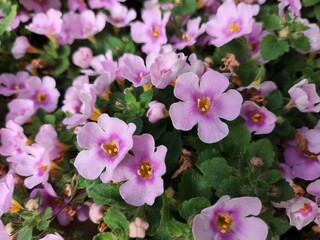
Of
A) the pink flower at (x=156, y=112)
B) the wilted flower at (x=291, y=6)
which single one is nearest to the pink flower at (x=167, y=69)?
the pink flower at (x=156, y=112)

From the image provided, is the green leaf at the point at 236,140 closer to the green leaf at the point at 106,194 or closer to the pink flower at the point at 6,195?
the green leaf at the point at 106,194

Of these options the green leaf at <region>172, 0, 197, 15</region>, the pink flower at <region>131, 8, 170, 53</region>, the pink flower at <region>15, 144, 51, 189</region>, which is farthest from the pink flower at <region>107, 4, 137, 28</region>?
the pink flower at <region>15, 144, 51, 189</region>

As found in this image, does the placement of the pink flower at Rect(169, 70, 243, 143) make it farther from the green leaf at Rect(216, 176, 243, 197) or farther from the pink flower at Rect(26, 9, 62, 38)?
the pink flower at Rect(26, 9, 62, 38)

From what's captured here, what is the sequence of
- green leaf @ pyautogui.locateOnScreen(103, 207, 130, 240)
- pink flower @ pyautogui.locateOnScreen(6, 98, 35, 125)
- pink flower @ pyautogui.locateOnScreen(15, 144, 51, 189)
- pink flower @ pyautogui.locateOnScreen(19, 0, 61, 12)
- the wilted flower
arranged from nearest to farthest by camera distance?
green leaf @ pyautogui.locateOnScreen(103, 207, 130, 240) → pink flower @ pyautogui.locateOnScreen(15, 144, 51, 189) → the wilted flower → pink flower @ pyautogui.locateOnScreen(6, 98, 35, 125) → pink flower @ pyautogui.locateOnScreen(19, 0, 61, 12)

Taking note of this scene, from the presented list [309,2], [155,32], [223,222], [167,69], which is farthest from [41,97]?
[309,2]

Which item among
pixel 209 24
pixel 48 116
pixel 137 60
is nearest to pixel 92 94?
pixel 137 60

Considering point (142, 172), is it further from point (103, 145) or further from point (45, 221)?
point (45, 221)

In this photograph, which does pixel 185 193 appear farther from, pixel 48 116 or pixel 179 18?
pixel 179 18
